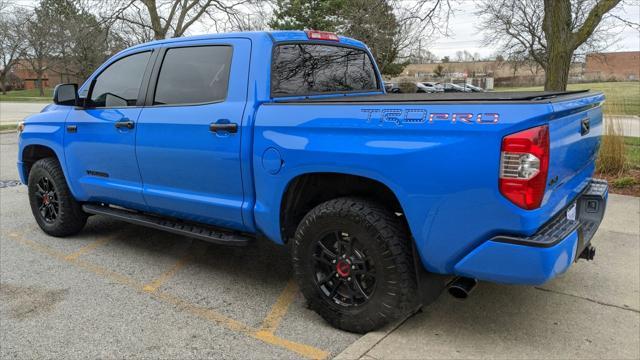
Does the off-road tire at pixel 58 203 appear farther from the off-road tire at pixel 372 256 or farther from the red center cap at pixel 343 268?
the red center cap at pixel 343 268

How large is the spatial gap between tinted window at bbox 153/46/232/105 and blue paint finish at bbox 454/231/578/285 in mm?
2090

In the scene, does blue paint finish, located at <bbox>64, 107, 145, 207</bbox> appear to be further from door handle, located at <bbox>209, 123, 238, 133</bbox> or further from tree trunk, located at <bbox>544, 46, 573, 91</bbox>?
tree trunk, located at <bbox>544, 46, 573, 91</bbox>

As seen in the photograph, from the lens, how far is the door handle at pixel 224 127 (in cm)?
356

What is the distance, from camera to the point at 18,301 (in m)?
3.88

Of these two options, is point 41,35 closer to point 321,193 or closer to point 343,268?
point 321,193

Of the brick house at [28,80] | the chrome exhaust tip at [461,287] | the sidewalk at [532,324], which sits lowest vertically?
the sidewalk at [532,324]

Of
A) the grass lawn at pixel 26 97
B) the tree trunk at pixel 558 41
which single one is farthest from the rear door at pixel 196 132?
the grass lawn at pixel 26 97

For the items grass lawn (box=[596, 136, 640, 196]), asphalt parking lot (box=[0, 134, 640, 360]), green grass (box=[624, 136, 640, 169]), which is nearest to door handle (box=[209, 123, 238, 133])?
asphalt parking lot (box=[0, 134, 640, 360])

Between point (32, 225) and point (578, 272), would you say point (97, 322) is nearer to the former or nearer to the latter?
point (32, 225)

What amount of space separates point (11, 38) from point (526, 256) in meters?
55.5

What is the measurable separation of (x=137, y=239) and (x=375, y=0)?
22.9 ft

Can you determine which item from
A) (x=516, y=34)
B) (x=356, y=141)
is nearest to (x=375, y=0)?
(x=356, y=141)

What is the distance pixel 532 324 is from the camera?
3.36 m

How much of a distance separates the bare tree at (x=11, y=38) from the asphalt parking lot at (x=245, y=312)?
41822 millimetres
